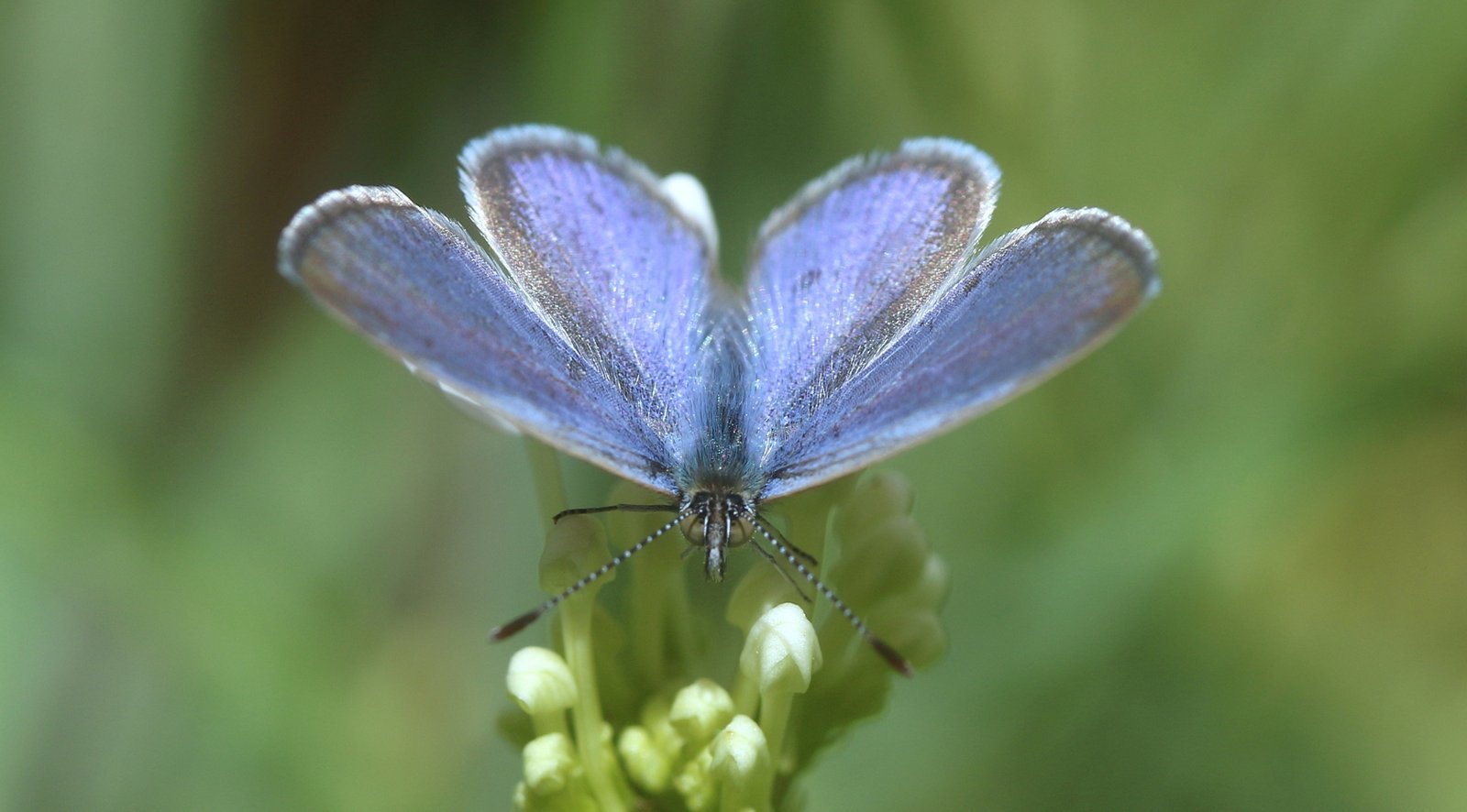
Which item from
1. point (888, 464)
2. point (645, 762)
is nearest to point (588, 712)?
point (645, 762)

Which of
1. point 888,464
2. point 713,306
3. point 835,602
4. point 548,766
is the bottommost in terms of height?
point 888,464

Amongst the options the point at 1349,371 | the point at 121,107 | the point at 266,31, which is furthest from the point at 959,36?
the point at 121,107

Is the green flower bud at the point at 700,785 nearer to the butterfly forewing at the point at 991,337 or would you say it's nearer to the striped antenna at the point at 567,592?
the striped antenna at the point at 567,592

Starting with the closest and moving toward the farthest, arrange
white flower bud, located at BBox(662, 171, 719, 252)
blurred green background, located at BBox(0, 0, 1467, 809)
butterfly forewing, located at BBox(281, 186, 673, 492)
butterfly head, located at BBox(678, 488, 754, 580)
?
butterfly forewing, located at BBox(281, 186, 673, 492), butterfly head, located at BBox(678, 488, 754, 580), white flower bud, located at BBox(662, 171, 719, 252), blurred green background, located at BBox(0, 0, 1467, 809)

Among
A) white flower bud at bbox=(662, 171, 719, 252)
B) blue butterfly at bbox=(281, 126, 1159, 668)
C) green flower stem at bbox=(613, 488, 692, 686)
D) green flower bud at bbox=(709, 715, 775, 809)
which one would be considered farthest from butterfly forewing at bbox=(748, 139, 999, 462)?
green flower bud at bbox=(709, 715, 775, 809)

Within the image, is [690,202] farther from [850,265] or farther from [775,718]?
[775,718]

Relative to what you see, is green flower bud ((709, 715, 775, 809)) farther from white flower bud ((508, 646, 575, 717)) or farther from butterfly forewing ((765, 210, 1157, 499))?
butterfly forewing ((765, 210, 1157, 499))
